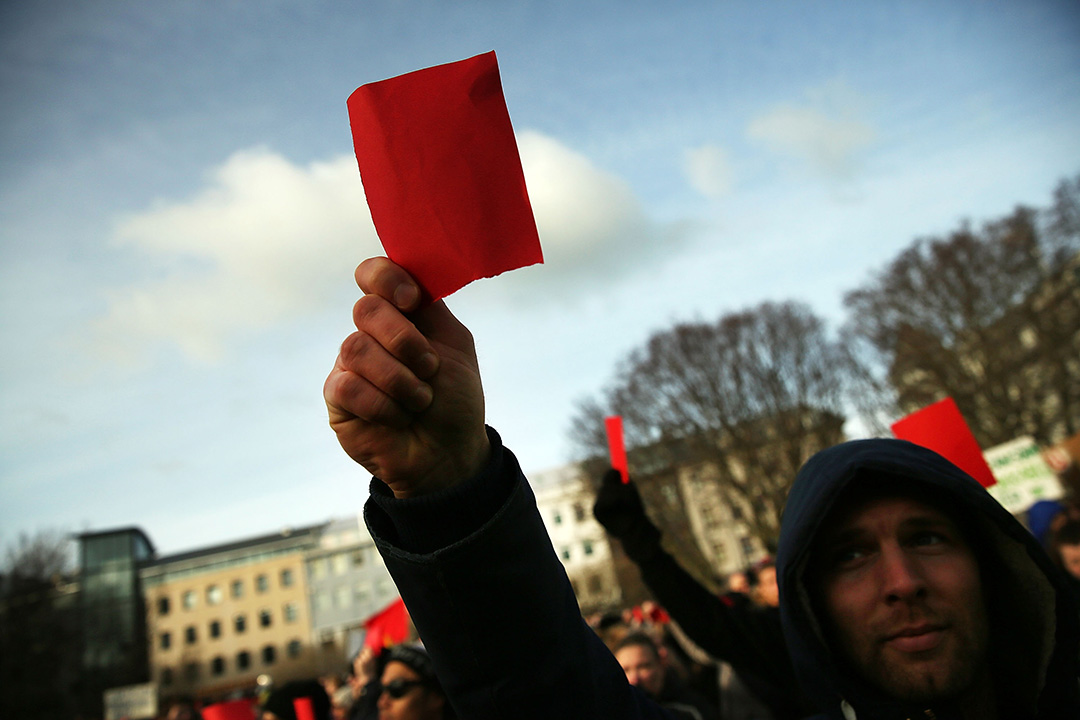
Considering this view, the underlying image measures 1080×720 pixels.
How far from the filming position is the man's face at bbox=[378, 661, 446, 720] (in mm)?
2939

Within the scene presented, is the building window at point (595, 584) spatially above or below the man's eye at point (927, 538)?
below

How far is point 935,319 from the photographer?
814 inches

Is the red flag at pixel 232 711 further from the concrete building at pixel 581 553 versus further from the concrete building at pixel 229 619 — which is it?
the concrete building at pixel 229 619

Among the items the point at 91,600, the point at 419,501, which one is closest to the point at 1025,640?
→ the point at 419,501

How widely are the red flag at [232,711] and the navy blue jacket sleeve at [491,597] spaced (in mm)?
→ 4426

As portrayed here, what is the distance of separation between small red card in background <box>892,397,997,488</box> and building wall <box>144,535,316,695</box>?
65.3 m

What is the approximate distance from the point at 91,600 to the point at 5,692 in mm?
19259

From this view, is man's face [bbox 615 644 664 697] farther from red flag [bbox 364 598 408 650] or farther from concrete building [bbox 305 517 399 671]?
concrete building [bbox 305 517 399 671]

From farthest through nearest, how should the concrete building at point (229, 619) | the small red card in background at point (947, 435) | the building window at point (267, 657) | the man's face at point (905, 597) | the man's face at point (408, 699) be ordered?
the building window at point (267, 657) < the concrete building at point (229, 619) < the man's face at point (408, 699) < the small red card in background at point (947, 435) < the man's face at point (905, 597)

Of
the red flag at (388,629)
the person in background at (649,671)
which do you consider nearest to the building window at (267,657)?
the red flag at (388,629)

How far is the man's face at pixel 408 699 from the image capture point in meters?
2.94

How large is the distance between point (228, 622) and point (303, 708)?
65616 mm

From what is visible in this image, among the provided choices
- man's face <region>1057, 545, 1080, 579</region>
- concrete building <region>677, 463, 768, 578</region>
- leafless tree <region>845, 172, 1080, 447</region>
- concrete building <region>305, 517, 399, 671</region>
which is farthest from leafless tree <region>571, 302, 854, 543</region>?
concrete building <region>305, 517, 399, 671</region>

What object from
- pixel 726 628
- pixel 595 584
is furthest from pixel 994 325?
pixel 595 584
